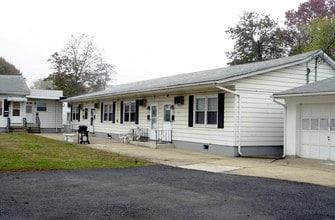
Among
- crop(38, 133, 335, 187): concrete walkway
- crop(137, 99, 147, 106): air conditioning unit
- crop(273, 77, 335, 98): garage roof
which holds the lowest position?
crop(38, 133, 335, 187): concrete walkway

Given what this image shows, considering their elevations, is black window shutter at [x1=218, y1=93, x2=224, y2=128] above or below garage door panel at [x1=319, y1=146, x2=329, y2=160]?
above

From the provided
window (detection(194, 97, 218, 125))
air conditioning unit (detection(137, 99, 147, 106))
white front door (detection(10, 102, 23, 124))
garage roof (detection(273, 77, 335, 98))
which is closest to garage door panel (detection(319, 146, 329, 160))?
garage roof (detection(273, 77, 335, 98))

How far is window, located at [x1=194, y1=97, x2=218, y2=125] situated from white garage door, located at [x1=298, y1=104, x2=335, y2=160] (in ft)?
11.1

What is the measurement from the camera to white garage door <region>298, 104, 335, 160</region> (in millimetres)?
12836

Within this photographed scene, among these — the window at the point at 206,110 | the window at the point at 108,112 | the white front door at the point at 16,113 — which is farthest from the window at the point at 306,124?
the white front door at the point at 16,113

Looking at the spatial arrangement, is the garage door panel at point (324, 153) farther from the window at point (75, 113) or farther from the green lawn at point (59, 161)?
the window at point (75, 113)

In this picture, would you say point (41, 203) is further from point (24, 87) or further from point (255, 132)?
point (24, 87)

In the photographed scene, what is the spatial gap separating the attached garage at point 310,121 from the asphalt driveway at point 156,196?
493 centimetres

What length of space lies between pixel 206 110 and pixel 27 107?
19.0m

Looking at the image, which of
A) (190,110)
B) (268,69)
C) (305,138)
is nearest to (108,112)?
(190,110)

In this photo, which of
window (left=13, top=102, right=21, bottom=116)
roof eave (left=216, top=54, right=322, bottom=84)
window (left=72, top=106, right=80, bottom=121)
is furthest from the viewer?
window (left=72, top=106, right=80, bottom=121)

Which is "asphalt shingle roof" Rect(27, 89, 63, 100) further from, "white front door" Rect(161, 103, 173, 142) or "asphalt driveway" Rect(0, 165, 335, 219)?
"asphalt driveway" Rect(0, 165, 335, 219)

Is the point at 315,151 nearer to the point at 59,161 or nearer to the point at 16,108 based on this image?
the point at 59,161

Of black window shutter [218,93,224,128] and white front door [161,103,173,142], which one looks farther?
white front door [161,103,173,142]
